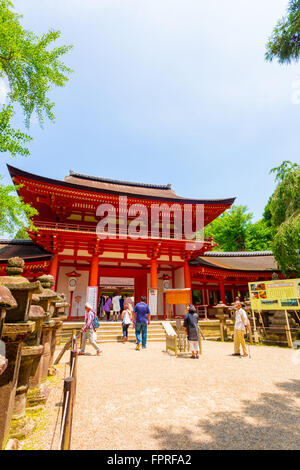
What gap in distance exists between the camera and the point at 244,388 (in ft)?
13.1

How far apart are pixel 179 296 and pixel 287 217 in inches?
281

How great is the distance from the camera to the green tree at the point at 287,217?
11.1 metres

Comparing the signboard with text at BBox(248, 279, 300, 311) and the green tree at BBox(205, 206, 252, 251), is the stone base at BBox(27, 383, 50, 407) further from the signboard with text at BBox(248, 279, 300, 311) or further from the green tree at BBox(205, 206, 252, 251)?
the green tree at BBox(205, 206, 252, 251)

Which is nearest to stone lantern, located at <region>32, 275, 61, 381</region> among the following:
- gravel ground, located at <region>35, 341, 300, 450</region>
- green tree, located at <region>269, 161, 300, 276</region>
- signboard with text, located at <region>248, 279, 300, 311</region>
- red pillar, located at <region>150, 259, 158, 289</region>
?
gravel ground, located at <region>35, 341, 300, 450</region>

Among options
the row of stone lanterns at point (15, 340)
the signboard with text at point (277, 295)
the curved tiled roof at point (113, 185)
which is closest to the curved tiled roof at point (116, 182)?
the curved tiled roof at point (113, 185)

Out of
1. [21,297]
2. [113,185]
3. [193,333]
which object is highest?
[113,185]

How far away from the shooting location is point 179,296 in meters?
10.6

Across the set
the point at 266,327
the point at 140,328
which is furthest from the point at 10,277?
the point at 266,327

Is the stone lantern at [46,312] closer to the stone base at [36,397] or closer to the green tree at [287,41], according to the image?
the stone base at [36,397]

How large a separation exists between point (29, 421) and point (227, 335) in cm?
976

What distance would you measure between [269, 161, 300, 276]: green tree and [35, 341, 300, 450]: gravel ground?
6.81 m

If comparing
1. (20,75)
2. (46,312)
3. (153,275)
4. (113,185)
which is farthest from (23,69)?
(113,185)

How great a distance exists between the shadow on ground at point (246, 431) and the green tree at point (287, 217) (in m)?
9.37

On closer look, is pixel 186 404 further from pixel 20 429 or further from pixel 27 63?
pixel 27 63
